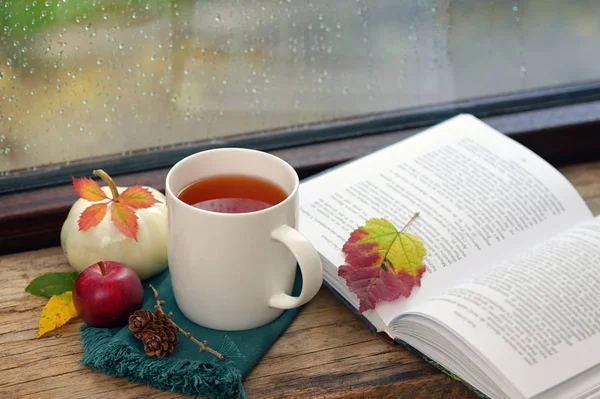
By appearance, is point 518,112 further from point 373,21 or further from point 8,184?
point 8,184

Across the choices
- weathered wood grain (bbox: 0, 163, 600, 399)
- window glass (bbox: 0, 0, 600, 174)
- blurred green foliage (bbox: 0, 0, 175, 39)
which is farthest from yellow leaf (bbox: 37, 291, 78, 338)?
blurred green foliage (bbox: 0, 0, 175, 39)

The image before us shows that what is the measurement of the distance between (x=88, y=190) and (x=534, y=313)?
55 centimetres

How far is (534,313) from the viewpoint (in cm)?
78

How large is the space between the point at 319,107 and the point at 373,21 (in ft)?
0.53

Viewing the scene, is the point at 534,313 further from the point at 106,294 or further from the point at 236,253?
the point at 106,294

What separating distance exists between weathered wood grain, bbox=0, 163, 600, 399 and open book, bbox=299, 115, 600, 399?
0.09 ft

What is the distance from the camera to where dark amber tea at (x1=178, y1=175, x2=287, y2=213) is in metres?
0.79

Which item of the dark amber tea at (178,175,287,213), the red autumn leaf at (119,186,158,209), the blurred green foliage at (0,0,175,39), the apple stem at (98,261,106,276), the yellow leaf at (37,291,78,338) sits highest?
the blurred green foliage at (0,0,175,39)

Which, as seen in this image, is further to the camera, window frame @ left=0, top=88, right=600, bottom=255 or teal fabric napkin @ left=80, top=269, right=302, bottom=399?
window frame @ left=0, top=88, right=600, bottom=255

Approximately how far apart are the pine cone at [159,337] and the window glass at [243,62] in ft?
1.19

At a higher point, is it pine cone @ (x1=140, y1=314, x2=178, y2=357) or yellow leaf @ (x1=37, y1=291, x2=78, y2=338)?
pine cone @ (x1=140, y1=314, x2=178, y2=357)

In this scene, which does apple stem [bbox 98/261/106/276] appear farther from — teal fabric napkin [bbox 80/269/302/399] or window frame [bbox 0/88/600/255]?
window frame [bbox 0/88/600/255]

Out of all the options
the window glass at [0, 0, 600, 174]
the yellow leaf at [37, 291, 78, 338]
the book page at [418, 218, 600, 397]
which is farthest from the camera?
the window glass at [0, 0, 600, 174]

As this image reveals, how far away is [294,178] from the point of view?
792 mm
